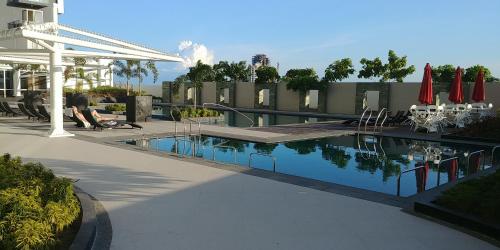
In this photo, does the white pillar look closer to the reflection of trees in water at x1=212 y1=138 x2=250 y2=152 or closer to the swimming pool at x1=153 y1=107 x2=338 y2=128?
the reflection of trees in water at x1=212 y1=138 x2=250 y2=152

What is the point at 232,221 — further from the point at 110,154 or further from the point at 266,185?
the point at 110,154

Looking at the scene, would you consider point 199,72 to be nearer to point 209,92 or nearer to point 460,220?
point 209,92

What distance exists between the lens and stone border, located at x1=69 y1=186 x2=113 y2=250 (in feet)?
14.2

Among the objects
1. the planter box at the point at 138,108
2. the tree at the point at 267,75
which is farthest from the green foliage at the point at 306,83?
the planter box at the point at 138,108

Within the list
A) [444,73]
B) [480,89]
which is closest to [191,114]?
[480,89]

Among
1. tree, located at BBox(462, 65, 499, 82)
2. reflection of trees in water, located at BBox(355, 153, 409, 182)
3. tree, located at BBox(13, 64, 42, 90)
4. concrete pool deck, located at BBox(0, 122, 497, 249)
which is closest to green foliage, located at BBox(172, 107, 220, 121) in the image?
reflection of trees in water, located at BBox(355, 153, 409, 182)

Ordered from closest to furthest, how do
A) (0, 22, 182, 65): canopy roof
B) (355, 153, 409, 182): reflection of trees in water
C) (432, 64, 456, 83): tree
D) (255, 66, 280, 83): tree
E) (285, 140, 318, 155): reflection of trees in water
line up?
(355, 153, 409, 182): reflection of trees in water
(0, 22, 182, 65): canopy roof
(285, 140, 318, 155): reflection of trees in water
(432, 64, 456, 83): tree
(255, 66, 280, 83): tree

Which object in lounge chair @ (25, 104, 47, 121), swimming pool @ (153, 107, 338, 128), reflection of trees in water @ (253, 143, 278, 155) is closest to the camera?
reflection of trees in water @ (253, 143, 278, 155)

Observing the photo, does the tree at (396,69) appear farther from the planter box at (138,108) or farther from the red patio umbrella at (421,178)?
the red patio umbrella at (421,178)

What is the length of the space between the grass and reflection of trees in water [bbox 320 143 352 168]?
15.6 feet

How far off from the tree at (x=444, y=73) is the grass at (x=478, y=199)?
23.0 m

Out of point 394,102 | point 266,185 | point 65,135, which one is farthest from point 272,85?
point 266,185

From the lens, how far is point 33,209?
4320 millimetres

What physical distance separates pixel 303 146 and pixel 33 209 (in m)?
10.3
